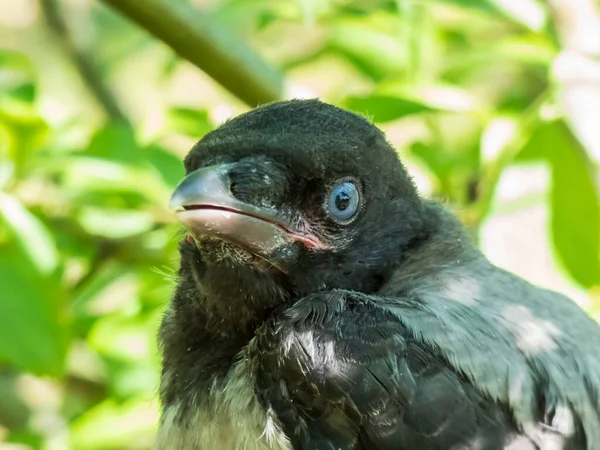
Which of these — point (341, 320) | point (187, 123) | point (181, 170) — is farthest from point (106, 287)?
point (341, 320)

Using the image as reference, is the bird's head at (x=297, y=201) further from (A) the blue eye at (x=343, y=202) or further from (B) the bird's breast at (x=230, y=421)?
(B) the bird's breast at (x=230, y=421)

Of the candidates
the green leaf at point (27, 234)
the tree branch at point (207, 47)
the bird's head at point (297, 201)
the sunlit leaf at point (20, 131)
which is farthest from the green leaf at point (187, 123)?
the bird's head at point (297, 201)

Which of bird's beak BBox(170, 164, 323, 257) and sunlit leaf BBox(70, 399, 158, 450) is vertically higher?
bird's beak BBox(170, 164, 323, 257)

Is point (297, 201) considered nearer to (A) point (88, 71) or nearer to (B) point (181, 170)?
(B) point (181, 170)

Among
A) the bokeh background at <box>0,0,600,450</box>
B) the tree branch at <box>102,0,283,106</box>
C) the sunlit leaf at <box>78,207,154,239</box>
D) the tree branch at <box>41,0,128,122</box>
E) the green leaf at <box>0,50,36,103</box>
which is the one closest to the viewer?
the bokeh background at <box>0,0,600,450</box>

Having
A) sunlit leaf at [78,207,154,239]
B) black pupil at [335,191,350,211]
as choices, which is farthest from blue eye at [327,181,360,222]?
sunlit leaf at [78,207,154,239]

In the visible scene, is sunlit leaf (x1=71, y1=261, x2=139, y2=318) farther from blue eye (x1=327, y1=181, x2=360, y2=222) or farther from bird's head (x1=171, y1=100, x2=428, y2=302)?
blue eye (x1=327, y1=181, x2=360, y2=222)

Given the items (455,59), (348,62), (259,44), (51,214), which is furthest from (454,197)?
(259,44)

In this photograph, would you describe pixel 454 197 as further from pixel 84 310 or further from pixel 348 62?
pixel 84 310

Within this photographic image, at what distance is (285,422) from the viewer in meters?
1.73

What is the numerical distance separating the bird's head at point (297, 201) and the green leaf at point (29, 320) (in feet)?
1.82

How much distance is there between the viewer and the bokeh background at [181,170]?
8.20 feet

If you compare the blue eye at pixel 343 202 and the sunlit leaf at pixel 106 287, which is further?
the sunlit leaf at pixel 106 287

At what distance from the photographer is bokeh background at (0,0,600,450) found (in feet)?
8.20
